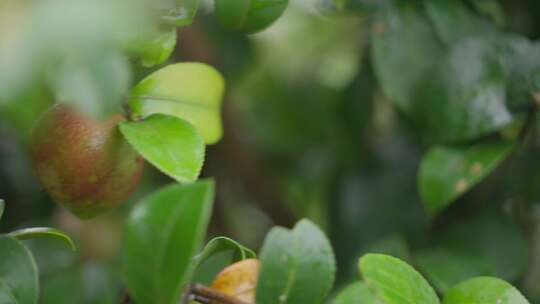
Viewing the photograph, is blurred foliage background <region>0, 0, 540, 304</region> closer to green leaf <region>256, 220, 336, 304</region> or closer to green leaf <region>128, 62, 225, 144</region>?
green leaf <region>128, 62, 225, 144</region>

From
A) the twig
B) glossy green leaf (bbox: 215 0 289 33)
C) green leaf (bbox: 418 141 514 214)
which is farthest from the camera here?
green leaf (bbox: 418 141 514 214)

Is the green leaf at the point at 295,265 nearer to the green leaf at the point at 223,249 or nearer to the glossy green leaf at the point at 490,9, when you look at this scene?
the green leaf at the point at 223,249

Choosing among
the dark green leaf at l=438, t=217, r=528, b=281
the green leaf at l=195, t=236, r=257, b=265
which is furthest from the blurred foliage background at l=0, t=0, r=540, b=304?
the green leaf at l=195, t=236, r=257, b=265

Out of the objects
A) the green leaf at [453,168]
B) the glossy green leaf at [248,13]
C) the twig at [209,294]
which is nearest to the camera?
the twig at [209,294]

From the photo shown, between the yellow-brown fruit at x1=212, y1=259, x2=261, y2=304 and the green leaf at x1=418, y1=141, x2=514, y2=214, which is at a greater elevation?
the yellow-brown fruit at x1=212, y1=259, x2=261, y2=304

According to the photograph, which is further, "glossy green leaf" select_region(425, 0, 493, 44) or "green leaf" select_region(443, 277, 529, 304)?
"glossy green leaf" select_region(425, 0, 493, 44)

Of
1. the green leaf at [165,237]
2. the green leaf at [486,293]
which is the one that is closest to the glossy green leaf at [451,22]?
the green leaf at [486,293]

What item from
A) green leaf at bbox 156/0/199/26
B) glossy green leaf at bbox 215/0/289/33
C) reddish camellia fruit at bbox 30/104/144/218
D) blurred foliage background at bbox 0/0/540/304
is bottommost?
blurred foliage background at bbox 0/0/540/304
